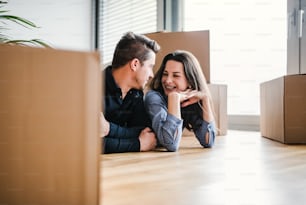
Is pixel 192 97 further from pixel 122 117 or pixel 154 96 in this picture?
pixel 122 117

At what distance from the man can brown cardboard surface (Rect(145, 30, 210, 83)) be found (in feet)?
1.45

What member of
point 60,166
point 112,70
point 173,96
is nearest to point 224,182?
point 60,166

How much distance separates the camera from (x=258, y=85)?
6.96ft

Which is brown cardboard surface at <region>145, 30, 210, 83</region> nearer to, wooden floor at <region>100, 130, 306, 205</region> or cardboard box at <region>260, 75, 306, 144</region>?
cardboard box at <region>260, 75, 306, 144</region>

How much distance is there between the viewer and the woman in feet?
4.21

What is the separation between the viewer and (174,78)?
4.75 ft

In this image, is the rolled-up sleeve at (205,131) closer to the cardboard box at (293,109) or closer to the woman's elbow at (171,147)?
the woman's elbow at (171,147)

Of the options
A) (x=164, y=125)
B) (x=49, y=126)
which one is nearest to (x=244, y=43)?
(x=164, y=125)

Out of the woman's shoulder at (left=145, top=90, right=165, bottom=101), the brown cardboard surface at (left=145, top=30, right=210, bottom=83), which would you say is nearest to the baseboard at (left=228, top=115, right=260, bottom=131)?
the brown cardboard surface at (left=145, top=30, right=210, bottom=83)

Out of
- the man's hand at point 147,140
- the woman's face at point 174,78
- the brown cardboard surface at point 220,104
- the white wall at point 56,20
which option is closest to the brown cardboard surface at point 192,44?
the brown cardboard surface at point 220,104

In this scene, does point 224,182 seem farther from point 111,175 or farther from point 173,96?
point 173,96

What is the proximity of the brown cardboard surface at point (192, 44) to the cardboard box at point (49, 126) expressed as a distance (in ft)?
4.83

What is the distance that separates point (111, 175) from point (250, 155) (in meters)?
0.56

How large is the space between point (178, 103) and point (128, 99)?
0.62 ft
